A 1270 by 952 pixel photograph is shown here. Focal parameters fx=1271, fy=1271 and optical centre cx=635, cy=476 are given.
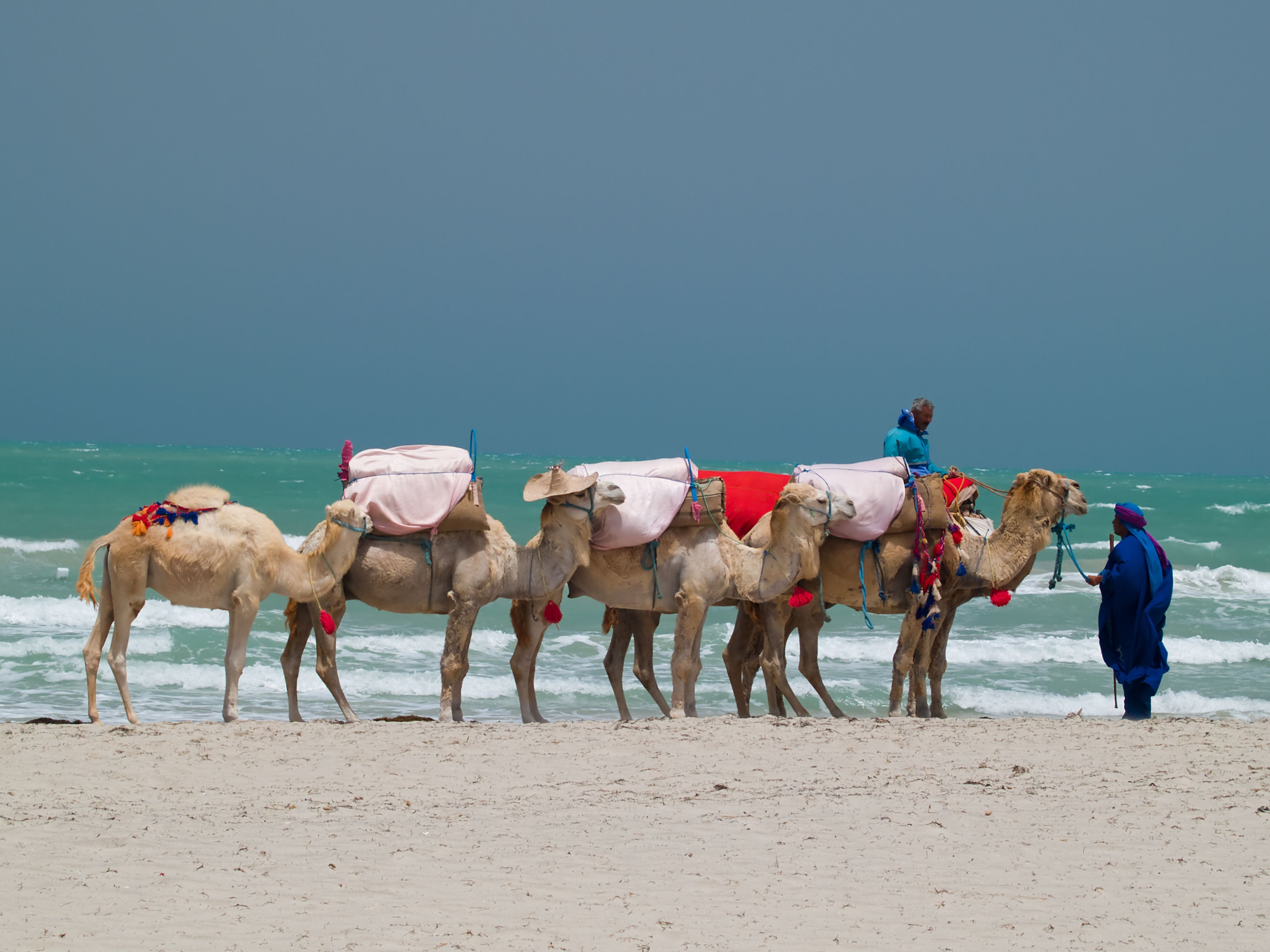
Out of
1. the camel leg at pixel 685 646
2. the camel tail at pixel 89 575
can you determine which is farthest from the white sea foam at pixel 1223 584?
the camel tail at pixel 89 575

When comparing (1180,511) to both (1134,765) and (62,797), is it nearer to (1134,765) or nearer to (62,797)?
(1134,765)

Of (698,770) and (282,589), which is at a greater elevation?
(282,589)

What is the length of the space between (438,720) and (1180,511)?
143 ft

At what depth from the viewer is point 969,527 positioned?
11.7m

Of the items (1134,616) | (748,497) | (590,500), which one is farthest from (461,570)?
(1134,616)

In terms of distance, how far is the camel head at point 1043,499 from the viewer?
11.5 meters

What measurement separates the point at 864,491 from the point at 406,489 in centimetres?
380

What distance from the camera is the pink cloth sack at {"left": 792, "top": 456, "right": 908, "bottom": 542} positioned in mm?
10688

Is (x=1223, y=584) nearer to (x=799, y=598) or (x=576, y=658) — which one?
(x=576, y=658)

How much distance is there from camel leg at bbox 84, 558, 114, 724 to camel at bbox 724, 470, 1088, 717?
5244 mm

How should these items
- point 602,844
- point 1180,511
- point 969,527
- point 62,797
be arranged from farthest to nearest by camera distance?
point 1180,511
point 969,527
point 62,797
point 602,844

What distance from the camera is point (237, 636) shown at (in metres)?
9.59

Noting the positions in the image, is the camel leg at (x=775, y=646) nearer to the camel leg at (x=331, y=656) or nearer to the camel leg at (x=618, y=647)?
the camel leg at (x=618, y=647)

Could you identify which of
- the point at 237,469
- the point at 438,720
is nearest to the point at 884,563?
the point at 438,720
